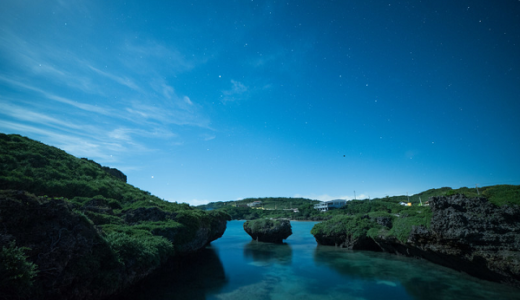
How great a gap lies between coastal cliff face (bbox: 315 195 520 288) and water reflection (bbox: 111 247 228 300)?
60.0ft

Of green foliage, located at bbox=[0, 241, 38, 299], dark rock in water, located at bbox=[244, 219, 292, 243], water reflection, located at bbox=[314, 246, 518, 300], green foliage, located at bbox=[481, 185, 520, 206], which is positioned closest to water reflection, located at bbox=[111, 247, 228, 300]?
green foliage, located at bbox=[0, 241, 38, 299]

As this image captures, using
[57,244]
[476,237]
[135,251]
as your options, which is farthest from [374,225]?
→ [57,244]

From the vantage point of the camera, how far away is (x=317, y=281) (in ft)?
61.2

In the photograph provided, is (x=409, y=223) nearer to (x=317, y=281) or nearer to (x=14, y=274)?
(x=317, y=281)

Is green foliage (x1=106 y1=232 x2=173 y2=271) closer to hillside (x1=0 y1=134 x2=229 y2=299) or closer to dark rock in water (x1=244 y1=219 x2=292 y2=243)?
hillside (x1=0 y1=134 x2=229 y2=299)

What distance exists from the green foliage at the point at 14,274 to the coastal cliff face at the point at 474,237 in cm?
2434

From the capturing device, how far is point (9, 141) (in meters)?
24.2

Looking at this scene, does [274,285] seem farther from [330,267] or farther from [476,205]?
[476,205]

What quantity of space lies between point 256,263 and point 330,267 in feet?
26.5

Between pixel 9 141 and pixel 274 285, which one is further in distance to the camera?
pixel 9 141

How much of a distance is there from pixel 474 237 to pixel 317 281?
12.1 meters

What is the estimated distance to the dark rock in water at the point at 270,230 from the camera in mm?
41375

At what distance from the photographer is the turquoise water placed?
49.7 feet

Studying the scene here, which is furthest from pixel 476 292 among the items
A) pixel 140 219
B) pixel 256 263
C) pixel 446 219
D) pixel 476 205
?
pixel 140 219
